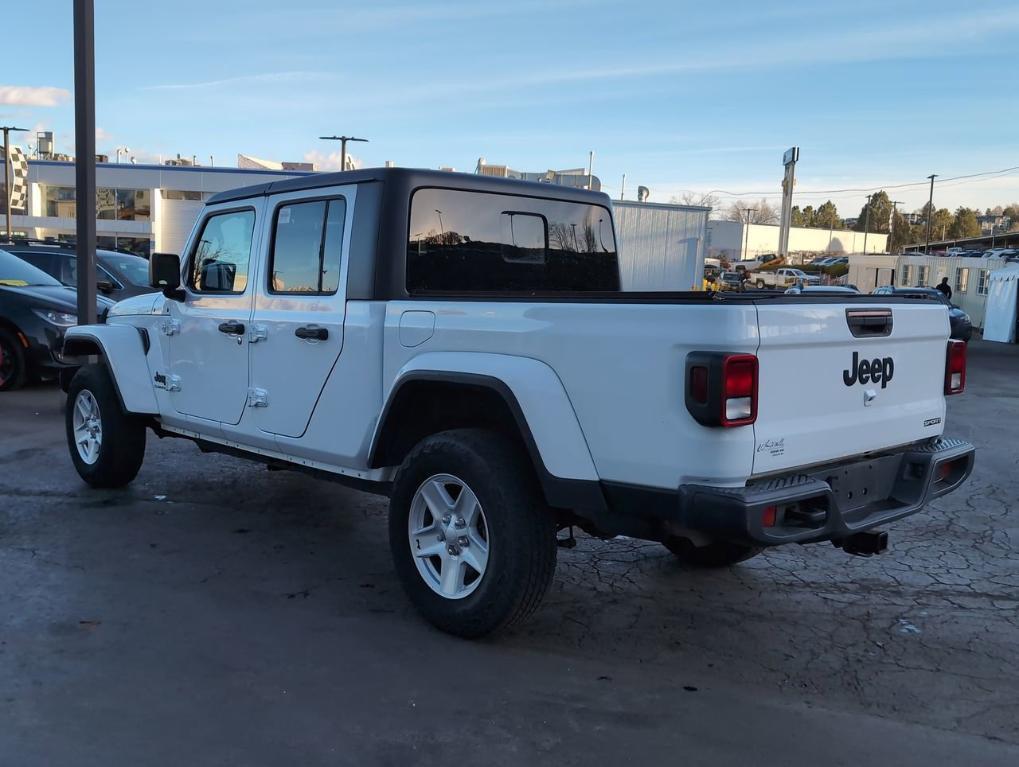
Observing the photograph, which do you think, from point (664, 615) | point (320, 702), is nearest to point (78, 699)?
point (320, 702)

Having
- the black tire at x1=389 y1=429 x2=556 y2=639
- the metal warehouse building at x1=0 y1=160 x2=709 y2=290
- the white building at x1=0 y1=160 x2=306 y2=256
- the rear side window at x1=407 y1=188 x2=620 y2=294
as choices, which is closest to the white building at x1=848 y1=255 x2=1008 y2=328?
the metal warehouse building at x1=0 y1=160 x2=709 y2=290

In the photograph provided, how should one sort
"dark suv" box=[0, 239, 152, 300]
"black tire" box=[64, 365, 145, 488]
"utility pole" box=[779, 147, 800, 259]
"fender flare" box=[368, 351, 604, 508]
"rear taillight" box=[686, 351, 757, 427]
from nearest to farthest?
1. "rear taillight" box=[686, 351, 757, 427]
2. "fender flare" box=[368, 351, 604, 508]
3. "black tire" box=[64, 365, 145, 488]
4. "dark suv" box=[0, 239, 152, 300]
5. "utility pole" box=[779, 147, 800, 259]

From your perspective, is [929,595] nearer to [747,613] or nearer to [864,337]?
[747,613]

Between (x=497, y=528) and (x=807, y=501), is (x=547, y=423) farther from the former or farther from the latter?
(x=807, y=501)

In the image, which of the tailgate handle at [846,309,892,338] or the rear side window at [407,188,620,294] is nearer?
the tailgate handle at [846,309,892,338]

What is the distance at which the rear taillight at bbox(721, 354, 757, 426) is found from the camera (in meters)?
3.20

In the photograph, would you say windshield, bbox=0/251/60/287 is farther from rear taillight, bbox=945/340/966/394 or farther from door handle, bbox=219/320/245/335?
rear taillight, bbox=945/340/966/394

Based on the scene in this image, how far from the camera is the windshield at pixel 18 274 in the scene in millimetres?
11406

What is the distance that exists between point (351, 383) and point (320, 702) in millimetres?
1601

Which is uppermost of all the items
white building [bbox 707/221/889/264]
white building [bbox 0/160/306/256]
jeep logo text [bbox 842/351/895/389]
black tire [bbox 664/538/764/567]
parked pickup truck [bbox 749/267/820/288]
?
white building [bbox 707/221/889/264]

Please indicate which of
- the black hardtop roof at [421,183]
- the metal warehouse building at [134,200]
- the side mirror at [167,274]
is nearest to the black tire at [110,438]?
the side mirror at [167,274]

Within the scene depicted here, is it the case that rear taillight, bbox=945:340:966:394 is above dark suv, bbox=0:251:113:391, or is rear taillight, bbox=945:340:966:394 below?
above

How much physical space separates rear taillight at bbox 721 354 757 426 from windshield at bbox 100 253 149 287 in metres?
11.9

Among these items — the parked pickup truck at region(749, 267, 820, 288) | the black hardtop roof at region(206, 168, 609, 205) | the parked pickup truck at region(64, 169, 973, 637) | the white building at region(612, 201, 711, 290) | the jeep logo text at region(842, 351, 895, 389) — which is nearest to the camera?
the parked pickup truck at region(64, 169, 973, 637)
